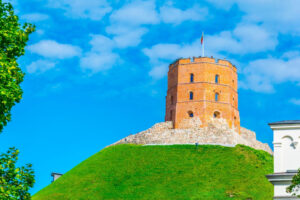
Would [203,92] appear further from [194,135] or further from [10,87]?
[10,87]

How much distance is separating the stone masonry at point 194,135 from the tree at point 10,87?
57880 millimetres

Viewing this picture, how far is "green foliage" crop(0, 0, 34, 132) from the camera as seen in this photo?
24.2 meters

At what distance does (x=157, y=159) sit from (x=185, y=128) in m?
Answer: 10.7

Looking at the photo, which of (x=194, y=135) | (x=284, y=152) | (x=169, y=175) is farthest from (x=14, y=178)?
(x=194, y=135)

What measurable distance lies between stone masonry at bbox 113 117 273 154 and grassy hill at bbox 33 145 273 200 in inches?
98.2

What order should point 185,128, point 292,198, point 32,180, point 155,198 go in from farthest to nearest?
point 185,128
point 155,198
point 292,198
point 32,180

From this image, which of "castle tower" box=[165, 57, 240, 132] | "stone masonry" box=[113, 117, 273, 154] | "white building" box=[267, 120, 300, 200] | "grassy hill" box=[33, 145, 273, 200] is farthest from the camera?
"castle tower" box=[165, 57, 240, 132]

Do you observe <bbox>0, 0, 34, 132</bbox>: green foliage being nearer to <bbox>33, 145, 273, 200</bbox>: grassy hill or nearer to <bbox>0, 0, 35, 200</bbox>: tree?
<bbox>0, 0, 35, 200</bbox>: tree

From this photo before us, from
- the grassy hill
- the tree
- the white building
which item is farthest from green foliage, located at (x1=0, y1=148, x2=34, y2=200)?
the grassy hill

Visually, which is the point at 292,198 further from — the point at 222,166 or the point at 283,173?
the point at 222,166

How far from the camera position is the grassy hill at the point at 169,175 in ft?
211

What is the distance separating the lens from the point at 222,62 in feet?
293

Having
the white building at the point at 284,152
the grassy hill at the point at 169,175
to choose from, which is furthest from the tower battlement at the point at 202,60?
the white building at the point at 284,152

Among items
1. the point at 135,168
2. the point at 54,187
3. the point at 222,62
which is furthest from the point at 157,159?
the point at 222,62
